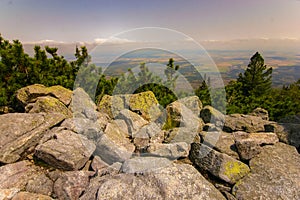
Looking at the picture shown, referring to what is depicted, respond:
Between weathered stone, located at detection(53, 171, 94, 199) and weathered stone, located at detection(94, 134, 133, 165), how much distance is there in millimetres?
1065

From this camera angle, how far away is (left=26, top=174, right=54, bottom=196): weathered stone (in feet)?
18.4

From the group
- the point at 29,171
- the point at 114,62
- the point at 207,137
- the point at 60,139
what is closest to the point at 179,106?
the point at 207,137

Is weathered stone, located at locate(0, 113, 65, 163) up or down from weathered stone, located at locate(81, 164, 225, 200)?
up

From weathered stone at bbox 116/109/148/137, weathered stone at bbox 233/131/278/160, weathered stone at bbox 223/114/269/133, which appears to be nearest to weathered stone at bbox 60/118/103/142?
weathered stone at bbox 116/109/148/137

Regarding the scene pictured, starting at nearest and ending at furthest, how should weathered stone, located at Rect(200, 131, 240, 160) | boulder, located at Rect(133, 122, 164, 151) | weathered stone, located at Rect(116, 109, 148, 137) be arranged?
weathered stone, located at Rect(200, 131, 240, 160), boulder, located at Rect(133, 122, 164, 151), weathered stone, located at Rect(116, 109, 148, 137)

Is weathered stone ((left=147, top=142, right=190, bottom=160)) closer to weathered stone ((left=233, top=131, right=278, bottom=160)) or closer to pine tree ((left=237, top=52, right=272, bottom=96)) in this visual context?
weathered stone ((left=233, top=131, right=278, bottom=160))

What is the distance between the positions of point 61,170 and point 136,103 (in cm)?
576

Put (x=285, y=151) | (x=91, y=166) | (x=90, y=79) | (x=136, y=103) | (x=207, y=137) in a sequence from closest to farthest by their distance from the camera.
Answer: (x=91, y=166) → (x=285, y=151) → (x=207, y=137) → (x=136, y=103) → (x=90, y=79)

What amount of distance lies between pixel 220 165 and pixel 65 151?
5.56 meters

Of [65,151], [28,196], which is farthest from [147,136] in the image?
[28,196]

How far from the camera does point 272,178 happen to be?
20.1 feet

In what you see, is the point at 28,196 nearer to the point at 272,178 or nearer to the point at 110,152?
the point at 110,152

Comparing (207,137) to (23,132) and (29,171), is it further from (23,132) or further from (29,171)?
(23,132)

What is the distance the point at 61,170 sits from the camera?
635 cm
